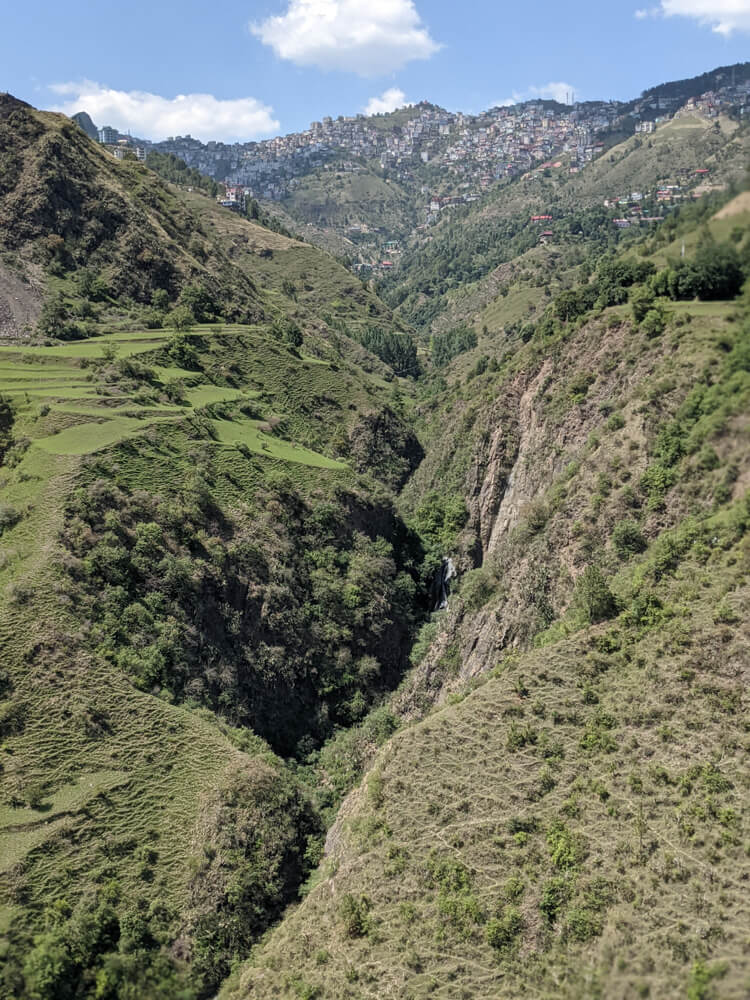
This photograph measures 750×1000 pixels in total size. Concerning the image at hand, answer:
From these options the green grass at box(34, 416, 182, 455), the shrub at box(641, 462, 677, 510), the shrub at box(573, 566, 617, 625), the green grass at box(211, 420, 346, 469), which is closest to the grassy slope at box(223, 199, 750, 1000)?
the shrub at box(641, 462, 677, 510)

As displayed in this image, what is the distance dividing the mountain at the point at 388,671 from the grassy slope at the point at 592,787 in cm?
11

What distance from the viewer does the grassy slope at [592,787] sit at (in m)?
17.5

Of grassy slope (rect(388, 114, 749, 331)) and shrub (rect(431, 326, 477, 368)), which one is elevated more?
grassy slope (rect(388, 114, 749, 331))

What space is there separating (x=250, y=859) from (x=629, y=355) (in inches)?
1301

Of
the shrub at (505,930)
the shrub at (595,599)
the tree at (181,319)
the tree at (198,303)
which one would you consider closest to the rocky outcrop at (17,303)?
the tree at (181,319)

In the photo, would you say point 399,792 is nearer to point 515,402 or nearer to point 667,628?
point 667,628

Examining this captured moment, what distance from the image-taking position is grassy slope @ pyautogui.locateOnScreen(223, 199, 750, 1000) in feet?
57.3

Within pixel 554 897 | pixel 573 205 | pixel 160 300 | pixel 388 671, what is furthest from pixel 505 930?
pixel 573 205

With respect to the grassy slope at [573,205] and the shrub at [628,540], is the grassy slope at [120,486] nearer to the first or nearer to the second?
the shrub at [628,540]

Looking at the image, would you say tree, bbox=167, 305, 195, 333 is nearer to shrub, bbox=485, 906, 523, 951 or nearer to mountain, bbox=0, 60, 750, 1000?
mountain, bbox=0, 60, 750, 1000

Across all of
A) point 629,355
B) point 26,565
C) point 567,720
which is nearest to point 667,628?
point 567,720

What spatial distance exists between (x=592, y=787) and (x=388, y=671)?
23.0 m

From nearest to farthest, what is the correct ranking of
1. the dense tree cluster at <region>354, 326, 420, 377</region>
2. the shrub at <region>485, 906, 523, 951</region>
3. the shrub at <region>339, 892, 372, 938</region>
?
the shrub at <region>485, 906, 523, 951</region> → the shrub at <region>339, 892, 372, 938</region> → the dense tree cluster at <region>354, 326, 420, 377</region>

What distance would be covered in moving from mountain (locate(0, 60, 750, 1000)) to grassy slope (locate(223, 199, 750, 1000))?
0.11 metres
